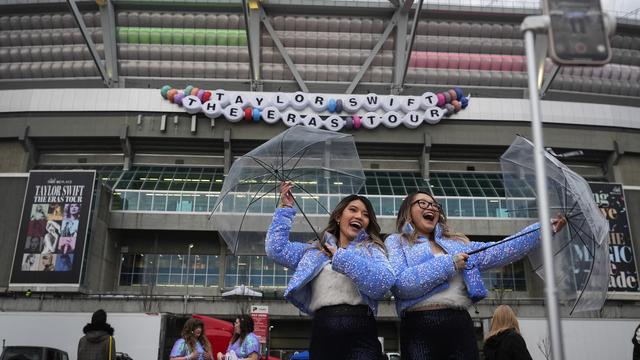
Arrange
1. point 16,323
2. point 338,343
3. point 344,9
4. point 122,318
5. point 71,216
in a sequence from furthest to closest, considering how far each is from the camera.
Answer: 1. point 344,9
2. point 71,216
3. point 122,318
4. point 16,323
5. point 338,343

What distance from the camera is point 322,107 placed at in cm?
3189

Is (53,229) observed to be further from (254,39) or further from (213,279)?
(254,39)

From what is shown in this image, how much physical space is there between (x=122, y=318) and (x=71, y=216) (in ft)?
45.3

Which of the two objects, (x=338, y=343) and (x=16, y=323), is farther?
(x=16, y=323)

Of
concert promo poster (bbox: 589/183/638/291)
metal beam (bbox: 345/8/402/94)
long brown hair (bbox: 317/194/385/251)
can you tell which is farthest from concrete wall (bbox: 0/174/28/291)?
concert promo poster (bbox: 589/183/638/291)

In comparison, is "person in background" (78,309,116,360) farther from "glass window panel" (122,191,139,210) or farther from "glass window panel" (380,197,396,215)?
"glass window panel" (122,191,139,210)

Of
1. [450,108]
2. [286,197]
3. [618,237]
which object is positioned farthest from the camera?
[450,108]

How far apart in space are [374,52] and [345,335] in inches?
1210

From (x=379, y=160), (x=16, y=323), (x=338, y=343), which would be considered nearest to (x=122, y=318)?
(x=16, y=323)

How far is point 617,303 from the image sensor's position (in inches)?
1104

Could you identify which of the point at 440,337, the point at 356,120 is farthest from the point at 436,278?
the point at 356,120

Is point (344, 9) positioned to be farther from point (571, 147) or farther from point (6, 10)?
point (6, 10)

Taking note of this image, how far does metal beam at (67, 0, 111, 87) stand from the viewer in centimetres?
2831

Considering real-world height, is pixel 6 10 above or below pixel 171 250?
above
